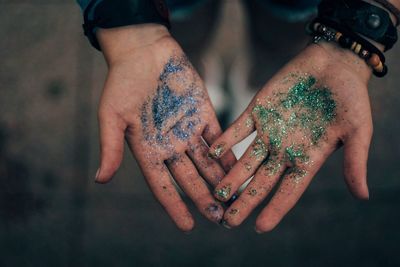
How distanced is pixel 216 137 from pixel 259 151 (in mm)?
141

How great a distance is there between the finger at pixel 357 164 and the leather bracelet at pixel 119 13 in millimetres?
704

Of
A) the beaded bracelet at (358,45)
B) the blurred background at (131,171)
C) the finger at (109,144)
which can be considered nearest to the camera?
the finger at (109,144)

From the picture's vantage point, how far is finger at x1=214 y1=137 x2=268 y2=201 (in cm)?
123

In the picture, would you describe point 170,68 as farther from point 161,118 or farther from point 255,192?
point 255,192

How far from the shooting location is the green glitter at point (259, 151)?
4.13 feet

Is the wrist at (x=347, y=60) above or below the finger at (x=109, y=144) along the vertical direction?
above

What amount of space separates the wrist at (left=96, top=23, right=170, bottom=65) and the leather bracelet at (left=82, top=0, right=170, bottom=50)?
2cm

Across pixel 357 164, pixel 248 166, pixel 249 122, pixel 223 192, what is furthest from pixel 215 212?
pixel 357 164

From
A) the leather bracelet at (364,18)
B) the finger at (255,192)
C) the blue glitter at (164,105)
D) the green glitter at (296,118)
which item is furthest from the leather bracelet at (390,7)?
the blue glitter at (164,105)

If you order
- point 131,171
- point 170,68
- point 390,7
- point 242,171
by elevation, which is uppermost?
point 390,7

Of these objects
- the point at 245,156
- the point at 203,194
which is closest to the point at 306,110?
the point at 245,156

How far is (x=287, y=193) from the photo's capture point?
48.0 inches

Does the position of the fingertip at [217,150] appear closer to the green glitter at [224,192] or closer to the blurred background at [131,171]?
the green glitter at [224,192]

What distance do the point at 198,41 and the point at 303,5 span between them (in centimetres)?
50
